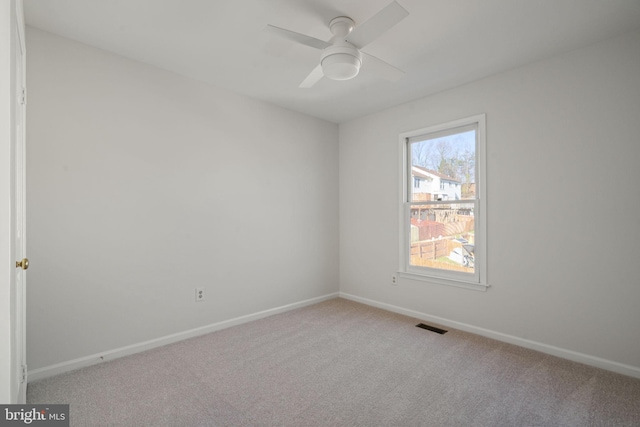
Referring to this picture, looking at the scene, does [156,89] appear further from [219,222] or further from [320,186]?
[320,186]

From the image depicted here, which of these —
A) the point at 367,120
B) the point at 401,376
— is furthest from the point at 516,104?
the point at 401,376

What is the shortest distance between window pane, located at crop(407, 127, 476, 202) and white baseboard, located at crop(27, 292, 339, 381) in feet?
7.21

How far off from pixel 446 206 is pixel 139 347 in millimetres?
3350

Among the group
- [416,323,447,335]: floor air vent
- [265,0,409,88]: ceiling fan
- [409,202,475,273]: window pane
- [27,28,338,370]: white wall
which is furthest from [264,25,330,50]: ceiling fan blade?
[416,323,447,335]: floor air vent

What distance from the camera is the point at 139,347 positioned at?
2.76 m

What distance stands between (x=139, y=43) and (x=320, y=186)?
101 inches

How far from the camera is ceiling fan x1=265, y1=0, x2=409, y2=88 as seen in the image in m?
1.81

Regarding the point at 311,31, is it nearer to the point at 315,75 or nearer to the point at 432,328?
the point at 315,75

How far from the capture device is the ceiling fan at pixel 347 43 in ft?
5.95

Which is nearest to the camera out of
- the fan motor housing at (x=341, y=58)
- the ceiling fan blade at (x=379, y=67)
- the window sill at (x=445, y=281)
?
the fan motor housing at (x=341, y=58)

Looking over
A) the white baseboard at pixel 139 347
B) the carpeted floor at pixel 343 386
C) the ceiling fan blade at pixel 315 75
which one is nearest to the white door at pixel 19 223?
the white baseboard at pixel 139 347

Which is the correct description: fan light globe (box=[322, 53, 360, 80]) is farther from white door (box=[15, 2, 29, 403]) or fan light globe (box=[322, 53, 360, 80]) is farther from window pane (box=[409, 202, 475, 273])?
window pane (box=[409, 202, 475, 273])

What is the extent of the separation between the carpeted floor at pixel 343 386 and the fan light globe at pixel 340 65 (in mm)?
2198

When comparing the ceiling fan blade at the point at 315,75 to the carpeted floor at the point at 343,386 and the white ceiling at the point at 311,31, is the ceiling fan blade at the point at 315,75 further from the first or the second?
the carpeted floor at the point at 343,386
